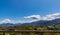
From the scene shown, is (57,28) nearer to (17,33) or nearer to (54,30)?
(54,30)

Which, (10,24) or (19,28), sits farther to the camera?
(10,24)

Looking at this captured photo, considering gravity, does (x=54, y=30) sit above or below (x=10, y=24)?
below

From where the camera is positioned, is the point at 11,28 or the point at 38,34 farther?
the point at 11,28

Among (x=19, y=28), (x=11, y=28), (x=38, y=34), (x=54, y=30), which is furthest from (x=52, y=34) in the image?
(x=11, y=28)

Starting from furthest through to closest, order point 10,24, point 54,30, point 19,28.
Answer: point 10,24 < point 19,28 < point 54,30

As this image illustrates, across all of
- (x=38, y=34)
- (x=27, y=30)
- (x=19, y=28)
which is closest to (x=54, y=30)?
(x=38, y=34)

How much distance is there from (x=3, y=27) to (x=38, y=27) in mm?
1214

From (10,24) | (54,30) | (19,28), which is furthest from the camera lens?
(10,24)

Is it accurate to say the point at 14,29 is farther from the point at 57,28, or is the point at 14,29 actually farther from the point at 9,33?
the point at 57,28

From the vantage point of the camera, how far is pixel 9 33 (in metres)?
3.63

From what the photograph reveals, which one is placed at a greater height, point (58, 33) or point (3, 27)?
point (3, 27)

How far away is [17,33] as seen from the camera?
3.56 meters

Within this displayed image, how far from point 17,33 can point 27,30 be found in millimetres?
342

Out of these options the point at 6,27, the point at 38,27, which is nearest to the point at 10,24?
the point at 6,27
